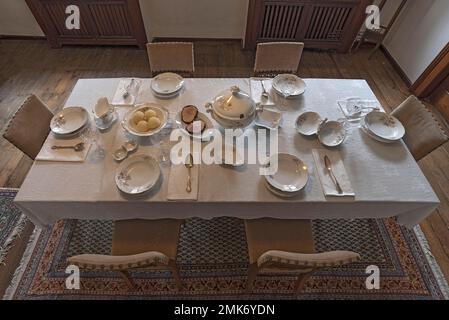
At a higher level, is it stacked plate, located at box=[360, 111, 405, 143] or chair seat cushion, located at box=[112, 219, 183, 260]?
stacked plate, located at box=[360, 111, 405, 143]

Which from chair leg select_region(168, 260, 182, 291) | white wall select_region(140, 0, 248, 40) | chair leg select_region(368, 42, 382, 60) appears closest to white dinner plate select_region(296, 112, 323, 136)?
chair leg select_region(168, 260, 182, 291)

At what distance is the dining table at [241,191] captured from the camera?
1058mm

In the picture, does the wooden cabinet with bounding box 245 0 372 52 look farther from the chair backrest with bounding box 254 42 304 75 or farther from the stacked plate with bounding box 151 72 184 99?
the stacked plate with bounding box 151 72 184 99

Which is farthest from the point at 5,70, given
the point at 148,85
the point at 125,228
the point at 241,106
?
the point at 241,106

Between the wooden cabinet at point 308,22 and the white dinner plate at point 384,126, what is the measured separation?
199 cm

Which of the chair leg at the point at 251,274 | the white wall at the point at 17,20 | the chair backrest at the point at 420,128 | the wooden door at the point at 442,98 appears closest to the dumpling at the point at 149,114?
the chair leg at the point at 251,274

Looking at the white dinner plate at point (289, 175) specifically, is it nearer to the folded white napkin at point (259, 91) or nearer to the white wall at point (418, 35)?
the folded white napkin at point (259, 91)

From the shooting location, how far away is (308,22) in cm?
290

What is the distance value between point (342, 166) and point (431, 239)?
3.47 feet

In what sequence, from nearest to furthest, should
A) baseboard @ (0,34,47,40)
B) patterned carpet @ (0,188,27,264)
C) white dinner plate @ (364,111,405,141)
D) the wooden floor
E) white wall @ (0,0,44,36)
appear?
white dinner plate @ (364,111,405,141), patterned carpet @ (0,188,27,264), the wooden floor, white wall @ (0,0,44,36), baseboard @ (0,34,47,40)

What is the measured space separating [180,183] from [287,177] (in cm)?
46

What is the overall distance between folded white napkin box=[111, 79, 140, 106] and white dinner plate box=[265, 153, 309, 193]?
2.79 ft

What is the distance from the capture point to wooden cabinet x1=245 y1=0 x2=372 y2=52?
9.00 ft
